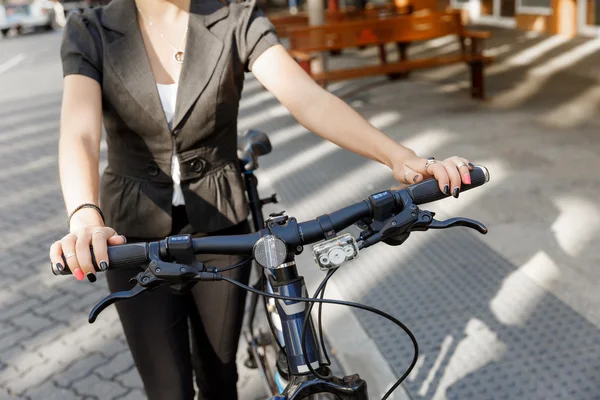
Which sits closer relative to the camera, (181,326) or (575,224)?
(181,326)

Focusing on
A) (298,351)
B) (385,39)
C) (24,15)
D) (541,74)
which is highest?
(298,351)

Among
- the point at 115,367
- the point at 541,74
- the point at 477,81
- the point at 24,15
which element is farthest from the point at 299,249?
the point at 24,15

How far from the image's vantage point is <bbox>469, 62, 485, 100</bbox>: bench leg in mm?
8992

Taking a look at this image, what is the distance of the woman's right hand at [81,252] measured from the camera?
1.41 m

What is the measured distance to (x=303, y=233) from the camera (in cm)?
153

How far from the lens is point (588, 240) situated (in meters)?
4.65

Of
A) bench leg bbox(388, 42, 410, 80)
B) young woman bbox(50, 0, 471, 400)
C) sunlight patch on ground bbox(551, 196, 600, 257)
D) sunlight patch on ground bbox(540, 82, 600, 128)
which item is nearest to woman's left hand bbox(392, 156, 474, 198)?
young woman bbox(50, 0, 471, 400)

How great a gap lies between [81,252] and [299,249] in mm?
468

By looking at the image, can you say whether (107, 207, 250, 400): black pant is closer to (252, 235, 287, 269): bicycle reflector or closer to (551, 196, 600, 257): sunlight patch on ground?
(252, 235, 287, 269): bicycle reflector

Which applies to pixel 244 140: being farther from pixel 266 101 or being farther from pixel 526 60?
pixel 526 60

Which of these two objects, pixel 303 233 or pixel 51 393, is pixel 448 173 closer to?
pixel 303 233

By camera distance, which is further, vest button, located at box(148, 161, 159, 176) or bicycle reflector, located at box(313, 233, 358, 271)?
vest button, located at box(148, 161, 159, 176)

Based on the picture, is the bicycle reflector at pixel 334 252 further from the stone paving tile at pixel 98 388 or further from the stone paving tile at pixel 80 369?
the stone paving tile at pixel 80 369

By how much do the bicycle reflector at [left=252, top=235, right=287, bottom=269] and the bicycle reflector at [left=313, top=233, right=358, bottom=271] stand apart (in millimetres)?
73
